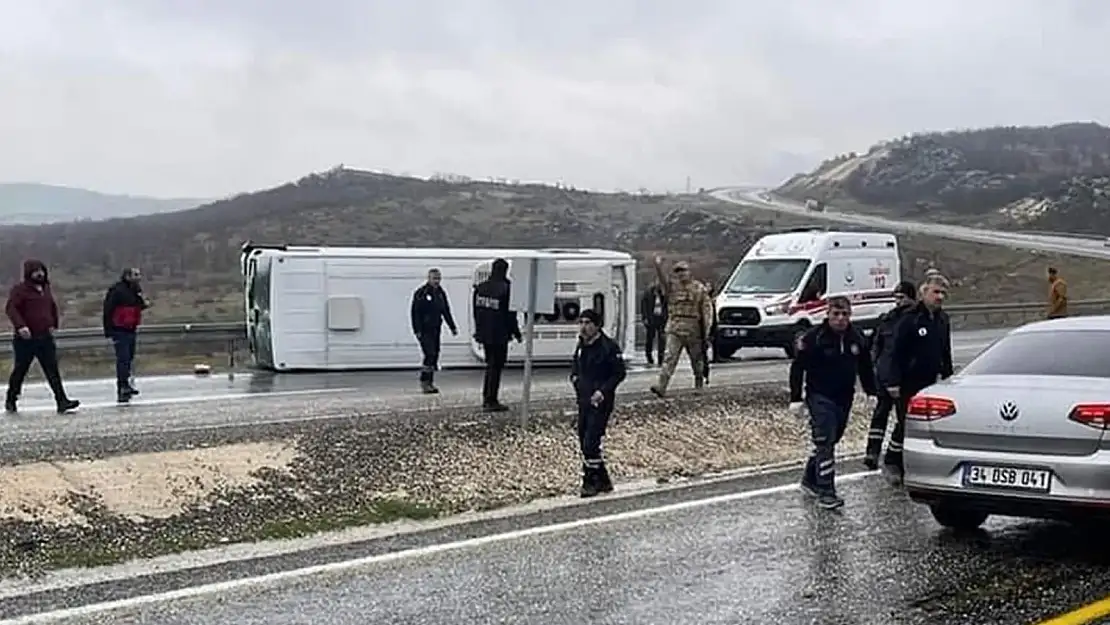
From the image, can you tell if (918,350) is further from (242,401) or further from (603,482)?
(242,401)

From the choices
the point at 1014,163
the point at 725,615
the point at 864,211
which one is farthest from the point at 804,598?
the point at 1014,163

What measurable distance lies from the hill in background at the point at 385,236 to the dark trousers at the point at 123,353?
2056 cm

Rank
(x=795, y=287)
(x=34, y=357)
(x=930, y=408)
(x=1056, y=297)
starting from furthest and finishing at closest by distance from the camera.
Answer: (x=1056, y=297) < (x=795, y=287) < (x=34, y=357) < (x=930, y=408)

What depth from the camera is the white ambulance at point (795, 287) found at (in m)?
25.9

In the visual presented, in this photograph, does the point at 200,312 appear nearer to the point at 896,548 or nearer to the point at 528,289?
the point at 528,289

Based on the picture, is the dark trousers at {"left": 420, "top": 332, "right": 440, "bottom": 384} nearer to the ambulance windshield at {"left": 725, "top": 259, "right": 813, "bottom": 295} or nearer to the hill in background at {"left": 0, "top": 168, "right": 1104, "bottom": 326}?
the ambulance windshield at {"left": 725, "top": 259, "right": 813, "bottom": 295}

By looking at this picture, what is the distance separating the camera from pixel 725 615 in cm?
707

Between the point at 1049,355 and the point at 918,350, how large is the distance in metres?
2.46

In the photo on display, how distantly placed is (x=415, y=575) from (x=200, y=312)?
3155cm

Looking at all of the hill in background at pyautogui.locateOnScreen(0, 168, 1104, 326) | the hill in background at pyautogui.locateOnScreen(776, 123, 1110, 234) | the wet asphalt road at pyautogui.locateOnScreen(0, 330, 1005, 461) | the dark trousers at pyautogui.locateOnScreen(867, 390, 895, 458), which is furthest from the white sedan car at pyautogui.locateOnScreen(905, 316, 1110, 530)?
the hill in background at pyautogui.locateOnScreen(776, 123, 1110, 234)

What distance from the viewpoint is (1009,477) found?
8477 millimetres

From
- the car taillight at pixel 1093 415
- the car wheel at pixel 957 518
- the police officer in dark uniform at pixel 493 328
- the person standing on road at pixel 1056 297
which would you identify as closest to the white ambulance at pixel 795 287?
the person standing on road at pixel 1056 297

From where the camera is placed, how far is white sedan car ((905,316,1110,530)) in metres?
8.22

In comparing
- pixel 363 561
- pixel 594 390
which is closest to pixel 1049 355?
pixel 594 390
